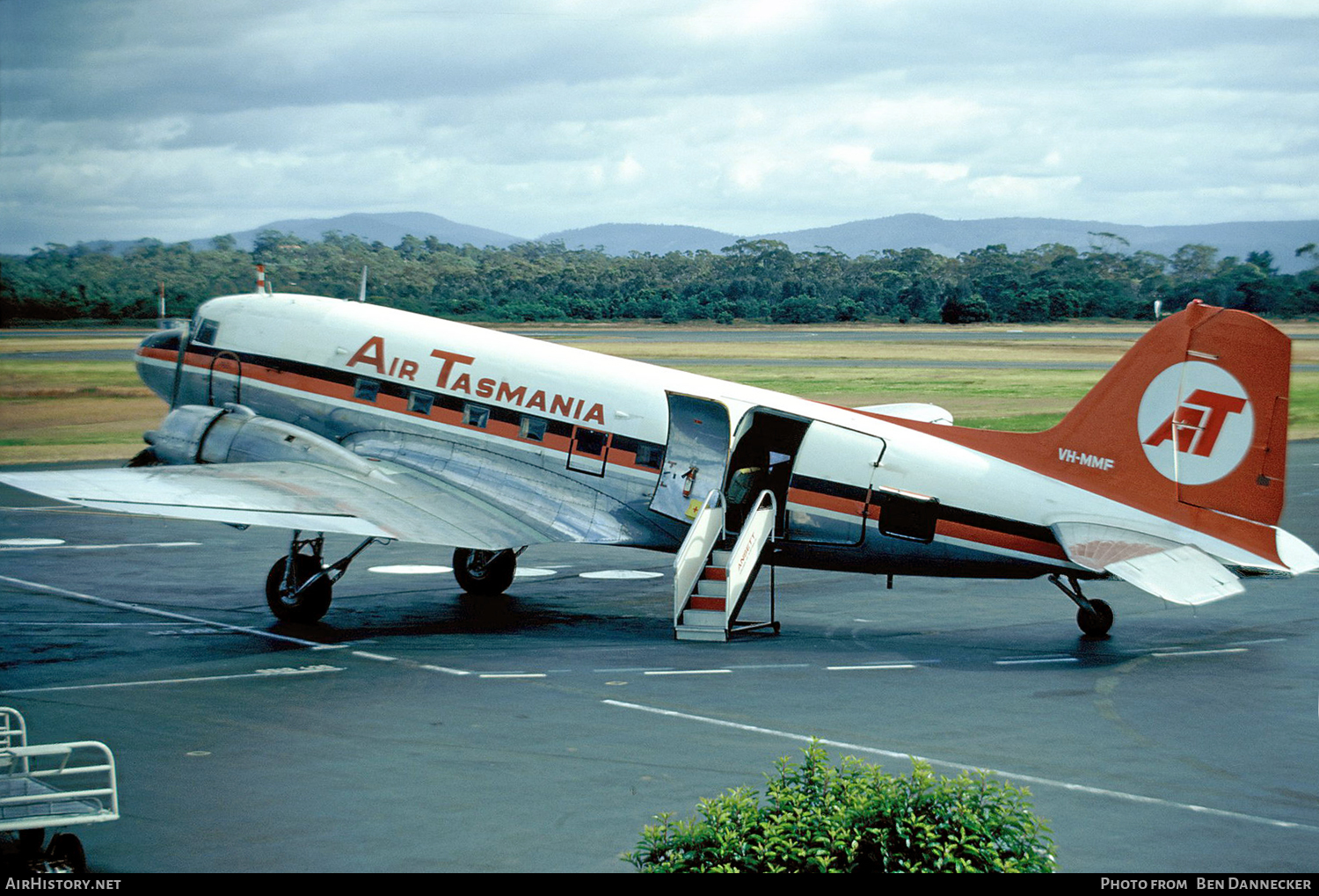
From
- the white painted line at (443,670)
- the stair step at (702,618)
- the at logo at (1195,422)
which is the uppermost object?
the at logo at (1195,422)

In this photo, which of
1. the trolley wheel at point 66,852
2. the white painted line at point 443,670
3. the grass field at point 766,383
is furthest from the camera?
the grass field at point 766,383

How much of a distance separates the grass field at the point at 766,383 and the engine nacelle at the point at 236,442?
77.4 ft

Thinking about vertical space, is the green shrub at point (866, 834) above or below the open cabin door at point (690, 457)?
below

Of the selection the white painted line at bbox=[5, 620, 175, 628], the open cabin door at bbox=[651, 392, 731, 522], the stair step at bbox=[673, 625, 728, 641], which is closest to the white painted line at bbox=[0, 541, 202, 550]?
the white painted line at bbox=[5, 620, 175, 628]

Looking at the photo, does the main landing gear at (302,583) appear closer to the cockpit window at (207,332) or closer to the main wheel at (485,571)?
the main wheel at (485,571)

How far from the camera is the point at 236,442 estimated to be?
23062 mm

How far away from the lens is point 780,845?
848 cm

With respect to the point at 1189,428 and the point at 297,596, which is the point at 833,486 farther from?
the point at 297,596

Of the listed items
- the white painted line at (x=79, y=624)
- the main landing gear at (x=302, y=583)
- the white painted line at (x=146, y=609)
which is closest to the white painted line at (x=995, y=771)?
the main landing gear at (x=302, y=583)

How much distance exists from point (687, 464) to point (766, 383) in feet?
145

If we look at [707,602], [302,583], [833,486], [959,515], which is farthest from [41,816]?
[959,515]

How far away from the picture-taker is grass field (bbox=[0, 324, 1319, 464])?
173 feet

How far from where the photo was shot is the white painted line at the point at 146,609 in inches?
833
